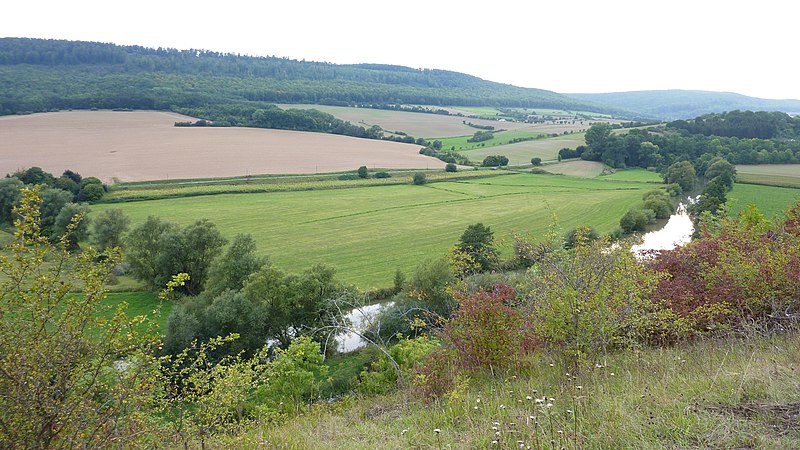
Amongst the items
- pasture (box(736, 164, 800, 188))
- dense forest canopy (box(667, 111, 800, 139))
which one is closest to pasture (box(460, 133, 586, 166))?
dense forest canopy (box(667, 111, 800, 139))

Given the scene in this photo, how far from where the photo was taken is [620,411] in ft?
18.6

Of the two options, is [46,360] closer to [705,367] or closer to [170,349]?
[705,367]

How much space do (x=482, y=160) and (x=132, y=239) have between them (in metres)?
78.0

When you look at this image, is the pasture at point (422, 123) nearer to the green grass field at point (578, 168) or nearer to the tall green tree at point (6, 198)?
the green grass field at point (578, 168)

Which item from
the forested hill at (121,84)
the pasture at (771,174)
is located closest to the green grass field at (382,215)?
the pasture at (771,174)

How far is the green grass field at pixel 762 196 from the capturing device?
55.5 metres

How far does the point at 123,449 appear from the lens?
19.2 feet

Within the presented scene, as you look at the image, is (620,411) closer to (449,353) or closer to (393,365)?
(449,353)

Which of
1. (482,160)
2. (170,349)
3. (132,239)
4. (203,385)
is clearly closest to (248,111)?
(482,160)

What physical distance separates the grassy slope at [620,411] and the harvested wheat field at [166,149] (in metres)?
72.0

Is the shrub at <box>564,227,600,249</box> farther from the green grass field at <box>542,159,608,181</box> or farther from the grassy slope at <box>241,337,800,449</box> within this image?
the green grass field at <box>542,159,608,181</box>

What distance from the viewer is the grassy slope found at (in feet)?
17.3

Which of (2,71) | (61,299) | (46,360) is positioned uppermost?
(2,71)

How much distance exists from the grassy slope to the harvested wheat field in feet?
236
